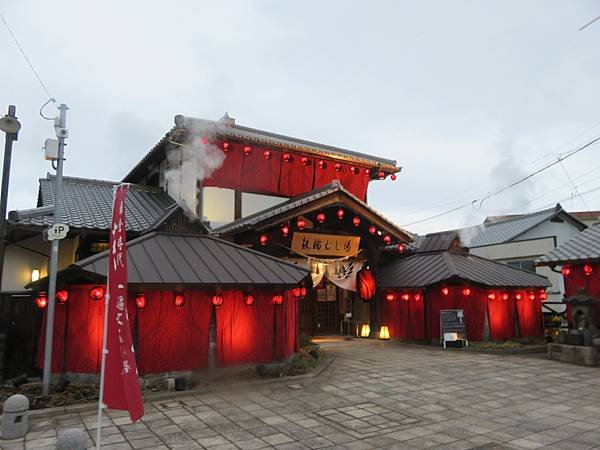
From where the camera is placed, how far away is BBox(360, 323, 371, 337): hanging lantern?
20.7 m

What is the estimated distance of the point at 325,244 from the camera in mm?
17844

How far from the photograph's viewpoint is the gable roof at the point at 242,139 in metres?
15.8

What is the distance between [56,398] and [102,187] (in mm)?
10531

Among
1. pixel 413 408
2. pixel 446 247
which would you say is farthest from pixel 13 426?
pixel 446 247

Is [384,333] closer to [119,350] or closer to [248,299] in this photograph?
[248,299]

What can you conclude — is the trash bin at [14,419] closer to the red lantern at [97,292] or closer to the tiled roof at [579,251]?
the red lantern at [97,292]

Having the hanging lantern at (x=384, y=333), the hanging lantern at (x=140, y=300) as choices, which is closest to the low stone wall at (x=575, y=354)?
the hanging lantern at (x=384, y=333)

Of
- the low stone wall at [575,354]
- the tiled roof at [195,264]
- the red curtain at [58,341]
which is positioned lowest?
the low stone wall at [575,354]

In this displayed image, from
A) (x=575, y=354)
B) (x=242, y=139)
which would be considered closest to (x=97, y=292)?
(x=242, y=139)

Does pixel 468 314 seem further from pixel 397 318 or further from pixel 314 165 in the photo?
pixel 314 165

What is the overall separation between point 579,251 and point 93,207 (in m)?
17.8

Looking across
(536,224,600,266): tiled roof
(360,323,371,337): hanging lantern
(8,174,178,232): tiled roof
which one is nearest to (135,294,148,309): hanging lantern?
(8,174,178,232): tiled roof

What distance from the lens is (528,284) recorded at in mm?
19234

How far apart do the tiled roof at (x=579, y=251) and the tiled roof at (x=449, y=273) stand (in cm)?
253
